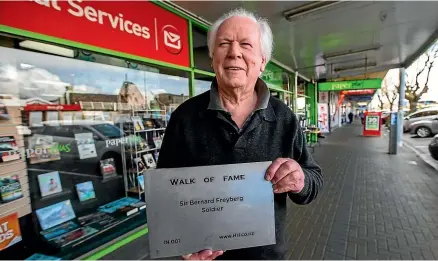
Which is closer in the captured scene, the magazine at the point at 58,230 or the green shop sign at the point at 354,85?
the magazine at the point at 58,230

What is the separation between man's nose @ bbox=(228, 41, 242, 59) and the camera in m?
1.06

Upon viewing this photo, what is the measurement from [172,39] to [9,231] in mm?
2811

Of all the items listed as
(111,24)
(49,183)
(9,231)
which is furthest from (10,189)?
(111,24)

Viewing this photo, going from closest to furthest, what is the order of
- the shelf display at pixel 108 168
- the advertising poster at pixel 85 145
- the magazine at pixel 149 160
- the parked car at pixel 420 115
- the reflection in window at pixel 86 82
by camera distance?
the reflection in window at pixel 86 82, the advertising poster at pixel 85 145, the shelf display at pixel 108 168, the magazine at pixel 149 160, the parked car at pixel 420 115

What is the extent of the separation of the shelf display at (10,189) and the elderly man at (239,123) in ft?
6.79

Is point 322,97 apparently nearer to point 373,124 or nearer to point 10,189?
point 373,124

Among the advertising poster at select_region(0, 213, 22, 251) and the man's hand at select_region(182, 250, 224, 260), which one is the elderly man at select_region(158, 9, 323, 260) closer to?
the man's hand at select_region(182, 250, 224, 260)

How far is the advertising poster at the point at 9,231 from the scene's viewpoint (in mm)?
2205

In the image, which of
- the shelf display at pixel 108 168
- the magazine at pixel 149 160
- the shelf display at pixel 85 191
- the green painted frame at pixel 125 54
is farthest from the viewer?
the magazine at pixel 149 160

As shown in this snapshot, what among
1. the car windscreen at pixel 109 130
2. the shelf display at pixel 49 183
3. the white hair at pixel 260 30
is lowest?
the shelf display at pixel 49 183

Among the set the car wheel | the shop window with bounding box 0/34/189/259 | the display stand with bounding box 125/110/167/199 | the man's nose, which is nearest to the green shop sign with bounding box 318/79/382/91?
the car wheel

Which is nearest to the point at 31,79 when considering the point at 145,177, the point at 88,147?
the point at 88,147

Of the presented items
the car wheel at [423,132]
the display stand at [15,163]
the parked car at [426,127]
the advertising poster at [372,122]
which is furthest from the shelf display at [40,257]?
A: the car wheel at [423,132]

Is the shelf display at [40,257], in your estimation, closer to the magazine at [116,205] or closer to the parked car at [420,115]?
the magazine at [116,205]
